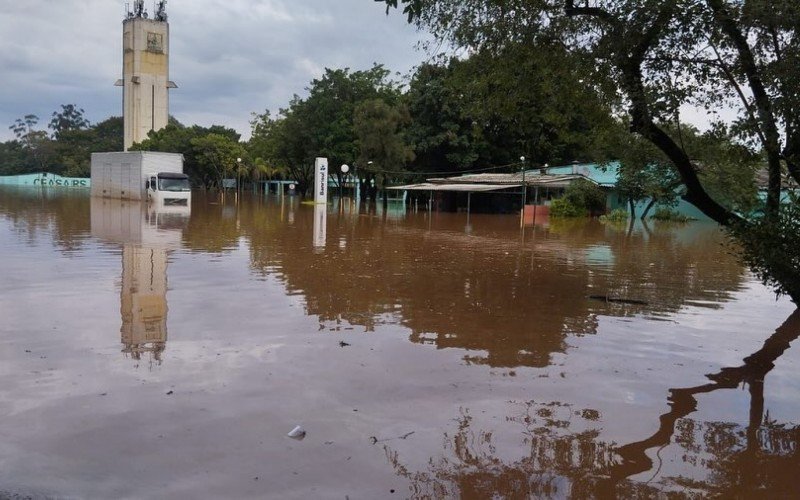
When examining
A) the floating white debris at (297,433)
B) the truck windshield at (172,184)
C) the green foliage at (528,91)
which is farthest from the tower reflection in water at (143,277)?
the truck windshield at (172,184)

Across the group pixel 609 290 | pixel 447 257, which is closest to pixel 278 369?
pixel 609 290

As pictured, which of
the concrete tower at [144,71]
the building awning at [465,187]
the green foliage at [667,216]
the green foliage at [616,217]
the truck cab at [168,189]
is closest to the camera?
the green foliage at [616,217]

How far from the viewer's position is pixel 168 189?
122 feet

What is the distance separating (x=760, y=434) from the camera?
15.9 ft

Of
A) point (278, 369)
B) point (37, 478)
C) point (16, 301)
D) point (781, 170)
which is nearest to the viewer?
point (37, 478)

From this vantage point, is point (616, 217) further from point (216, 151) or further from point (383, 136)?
point (216, 151)

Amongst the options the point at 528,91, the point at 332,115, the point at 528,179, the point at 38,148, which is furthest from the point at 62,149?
the point at 528,91

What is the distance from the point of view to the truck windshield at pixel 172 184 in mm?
37156

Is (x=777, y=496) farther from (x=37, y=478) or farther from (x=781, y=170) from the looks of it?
(x=781, y=170)

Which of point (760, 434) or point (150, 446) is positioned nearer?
point (150, 446)

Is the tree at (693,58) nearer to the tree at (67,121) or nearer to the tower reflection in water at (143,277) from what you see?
the tower reflection in water at (143,277)

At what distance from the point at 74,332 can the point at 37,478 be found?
3.55 metres

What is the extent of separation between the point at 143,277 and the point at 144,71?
7639 centimetres

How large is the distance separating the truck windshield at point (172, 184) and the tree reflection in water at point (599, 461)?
116 feet
